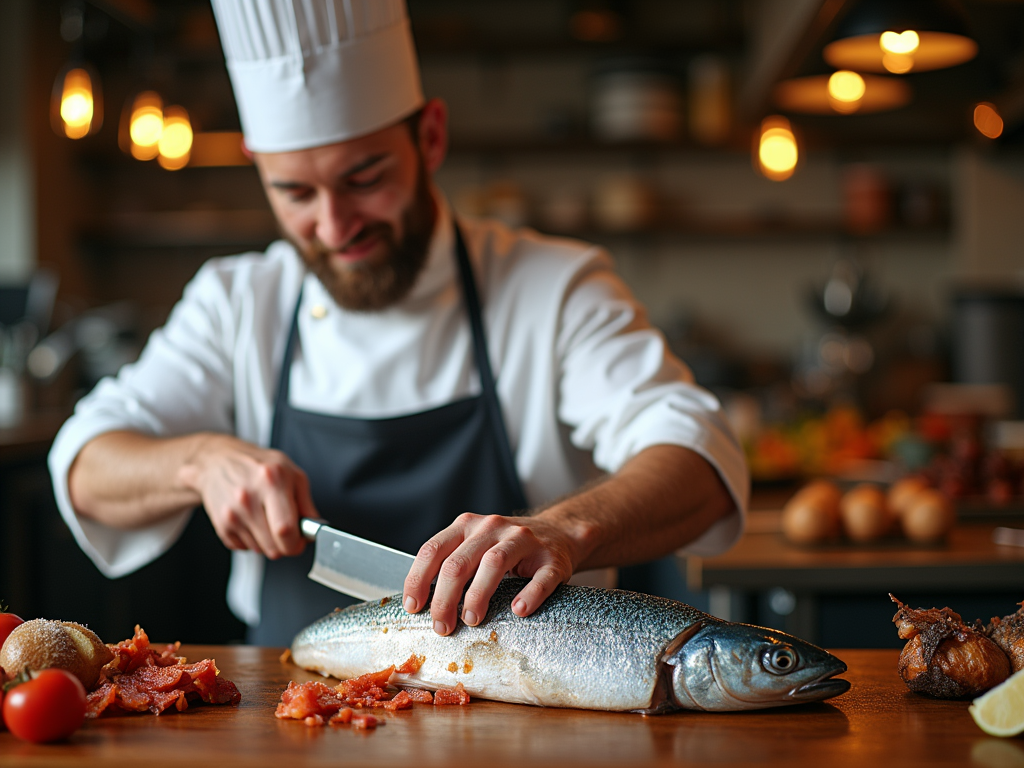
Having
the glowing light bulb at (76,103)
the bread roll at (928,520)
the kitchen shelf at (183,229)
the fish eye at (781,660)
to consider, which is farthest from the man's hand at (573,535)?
the kitchen shelf at (183,229)

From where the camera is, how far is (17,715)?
835 millimetres

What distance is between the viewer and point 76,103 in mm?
3053

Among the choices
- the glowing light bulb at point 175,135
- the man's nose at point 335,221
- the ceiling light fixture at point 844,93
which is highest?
the glowing light bulb at point 175,135

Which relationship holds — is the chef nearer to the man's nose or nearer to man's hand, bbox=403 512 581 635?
the man's nose

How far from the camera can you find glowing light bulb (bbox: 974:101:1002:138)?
121 inches

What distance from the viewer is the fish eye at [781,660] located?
908 mm

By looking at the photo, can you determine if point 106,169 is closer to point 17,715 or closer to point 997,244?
point 997,244

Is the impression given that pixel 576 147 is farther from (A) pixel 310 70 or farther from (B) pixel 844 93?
(A) pixel 310 70

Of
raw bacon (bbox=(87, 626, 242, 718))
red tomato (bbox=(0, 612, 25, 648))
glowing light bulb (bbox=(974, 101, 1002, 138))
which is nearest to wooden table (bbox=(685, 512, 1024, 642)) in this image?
raw bacon (bbox=(87, 626, 242, 718))

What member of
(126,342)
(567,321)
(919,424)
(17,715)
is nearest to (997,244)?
(919,424)

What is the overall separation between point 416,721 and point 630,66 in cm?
426

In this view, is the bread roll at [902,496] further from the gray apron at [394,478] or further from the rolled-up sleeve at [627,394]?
the gray apron at [394,478]

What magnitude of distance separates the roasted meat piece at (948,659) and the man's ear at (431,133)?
1.15 meters

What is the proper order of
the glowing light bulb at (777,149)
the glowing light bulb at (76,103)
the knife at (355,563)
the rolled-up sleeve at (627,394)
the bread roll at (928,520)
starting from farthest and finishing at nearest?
1. the glowing light bulb at (777,149)
2. the glowing light bulb at (76,103)
3. the bread roll at (928,520)
4. the rolled-up sleeve at (627,394)
5. the knife at (355,563)
